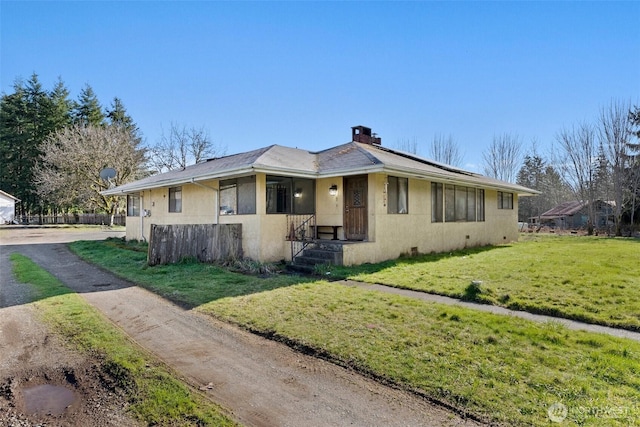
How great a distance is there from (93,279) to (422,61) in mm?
13526

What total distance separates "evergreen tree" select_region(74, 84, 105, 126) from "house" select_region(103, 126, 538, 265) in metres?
36.5

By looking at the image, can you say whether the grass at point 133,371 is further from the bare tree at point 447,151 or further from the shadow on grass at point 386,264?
the bare tree at point 447,151

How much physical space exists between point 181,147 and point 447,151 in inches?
1017

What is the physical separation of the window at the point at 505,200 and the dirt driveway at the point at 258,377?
1595 centimetres

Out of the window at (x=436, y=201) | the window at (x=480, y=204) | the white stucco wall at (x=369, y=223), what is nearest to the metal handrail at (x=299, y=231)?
the white stucco wall at (x=369, y=223)

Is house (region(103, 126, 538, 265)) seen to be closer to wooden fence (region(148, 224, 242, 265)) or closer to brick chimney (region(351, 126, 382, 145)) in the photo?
wooden fence (region(148, 224, 242, 265))

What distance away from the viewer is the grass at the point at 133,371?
2.75 metres

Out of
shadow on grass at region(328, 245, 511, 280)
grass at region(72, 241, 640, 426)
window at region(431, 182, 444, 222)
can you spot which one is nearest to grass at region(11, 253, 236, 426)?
grass at region(72, 241, 640, 426)

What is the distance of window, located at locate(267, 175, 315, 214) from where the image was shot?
1062 centimetres

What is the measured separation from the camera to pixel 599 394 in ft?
9.55

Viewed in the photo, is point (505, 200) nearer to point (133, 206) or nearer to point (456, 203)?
point (456, 203)

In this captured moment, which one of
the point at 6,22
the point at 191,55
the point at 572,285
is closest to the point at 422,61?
the point at 191,55

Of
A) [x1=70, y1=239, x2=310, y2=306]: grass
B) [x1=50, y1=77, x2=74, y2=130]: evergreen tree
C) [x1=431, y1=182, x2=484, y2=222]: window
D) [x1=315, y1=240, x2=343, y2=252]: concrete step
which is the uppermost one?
[x1=50, y1=77, x2=74, y2=130]: evergreen tree

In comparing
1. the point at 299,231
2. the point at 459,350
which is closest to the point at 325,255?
the point at 299,231
